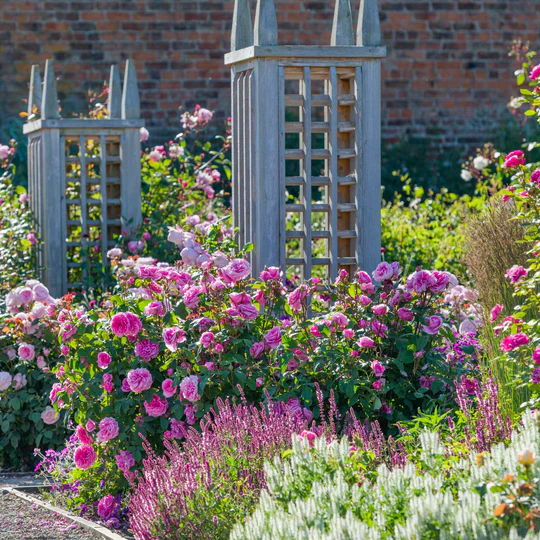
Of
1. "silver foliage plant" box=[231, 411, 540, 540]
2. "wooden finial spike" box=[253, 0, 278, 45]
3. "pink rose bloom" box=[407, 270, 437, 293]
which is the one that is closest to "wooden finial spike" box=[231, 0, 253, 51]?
"wooden finial spike" box=[253, 0, 278, 45]

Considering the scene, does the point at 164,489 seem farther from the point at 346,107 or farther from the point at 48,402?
the point at 346,107

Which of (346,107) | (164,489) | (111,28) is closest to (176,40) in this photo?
(111,28)

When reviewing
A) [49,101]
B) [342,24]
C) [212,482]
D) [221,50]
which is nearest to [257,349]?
[212,482]

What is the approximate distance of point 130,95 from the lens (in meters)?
6.72

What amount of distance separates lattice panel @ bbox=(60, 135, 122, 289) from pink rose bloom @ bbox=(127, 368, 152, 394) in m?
2.79

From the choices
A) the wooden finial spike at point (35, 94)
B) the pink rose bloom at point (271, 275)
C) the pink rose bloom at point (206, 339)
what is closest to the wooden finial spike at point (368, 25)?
the pink rose bloom at point (271, 275)

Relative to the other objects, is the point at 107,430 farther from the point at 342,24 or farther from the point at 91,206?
the point at 91,206

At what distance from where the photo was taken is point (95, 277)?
676 cm

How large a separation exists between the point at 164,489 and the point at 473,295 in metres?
2.25

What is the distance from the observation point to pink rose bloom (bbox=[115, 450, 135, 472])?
3.94 meters

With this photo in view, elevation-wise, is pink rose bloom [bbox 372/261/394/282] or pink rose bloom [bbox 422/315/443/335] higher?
pink rose bloom [bbox 372/261/394/282]

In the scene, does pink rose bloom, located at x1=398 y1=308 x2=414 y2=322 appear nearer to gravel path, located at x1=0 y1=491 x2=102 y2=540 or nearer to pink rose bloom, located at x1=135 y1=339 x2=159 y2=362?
pink rose bloom, located at x1=135 y1=339 x2=159 y2=362

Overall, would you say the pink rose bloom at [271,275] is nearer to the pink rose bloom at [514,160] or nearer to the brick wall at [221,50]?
the pink rose bloom at [514,160]

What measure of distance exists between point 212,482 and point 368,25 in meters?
2.56
